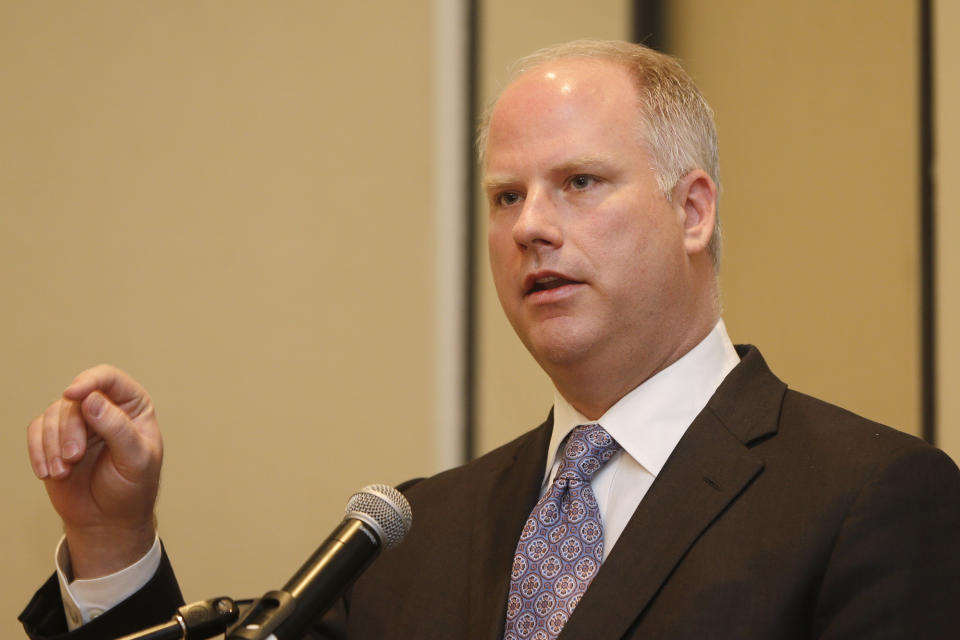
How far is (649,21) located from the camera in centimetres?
313

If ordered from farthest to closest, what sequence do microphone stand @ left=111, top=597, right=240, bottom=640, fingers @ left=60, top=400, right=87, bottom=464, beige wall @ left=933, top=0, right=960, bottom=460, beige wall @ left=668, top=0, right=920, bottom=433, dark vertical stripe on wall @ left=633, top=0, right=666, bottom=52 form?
dark vertical stripe on wall @ left=633, top=0, right=666, bottom=52, beige wall @ left=668, top=0, right=920, bottom=433, beige wall @ left=933, top=0, right=960, bottom=460, fingers @ left=60, top=400, right=87, bottom=464, microphone stand @ left=111, top=597, right=240, bottom=640

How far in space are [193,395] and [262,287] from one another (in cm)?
32

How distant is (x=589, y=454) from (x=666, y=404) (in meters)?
0.14

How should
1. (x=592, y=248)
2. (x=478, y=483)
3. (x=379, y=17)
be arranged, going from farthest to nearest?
1. (x=379, y=17)
2. (x=478, y=483)
3. (x=592, y=248)

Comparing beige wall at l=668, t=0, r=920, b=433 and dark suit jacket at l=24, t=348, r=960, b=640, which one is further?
beige wall at l=668, t=0, r=920, b=433

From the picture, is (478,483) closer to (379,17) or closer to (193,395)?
(193,395)

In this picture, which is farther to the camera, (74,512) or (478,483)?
(478,483)

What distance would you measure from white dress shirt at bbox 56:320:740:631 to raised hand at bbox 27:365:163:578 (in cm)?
3

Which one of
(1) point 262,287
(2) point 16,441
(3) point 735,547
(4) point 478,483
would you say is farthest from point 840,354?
(2) point 16,441

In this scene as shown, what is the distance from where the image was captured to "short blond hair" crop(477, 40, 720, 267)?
1.65m

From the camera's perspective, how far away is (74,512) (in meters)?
1.59

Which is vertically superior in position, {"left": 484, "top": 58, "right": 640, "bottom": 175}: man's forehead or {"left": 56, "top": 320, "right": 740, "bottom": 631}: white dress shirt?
{"left": 484, "top": 58, "right": 640, "bottom": 175}: man's forehead

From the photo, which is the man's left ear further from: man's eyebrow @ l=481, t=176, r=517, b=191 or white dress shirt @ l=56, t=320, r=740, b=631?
man's eyebrow @ l=481, t=176, r=517, b=191

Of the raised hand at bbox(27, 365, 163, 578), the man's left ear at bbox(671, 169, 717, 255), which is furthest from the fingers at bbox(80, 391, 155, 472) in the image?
the man's left ear at bbox(671, 169, 717, 255)
